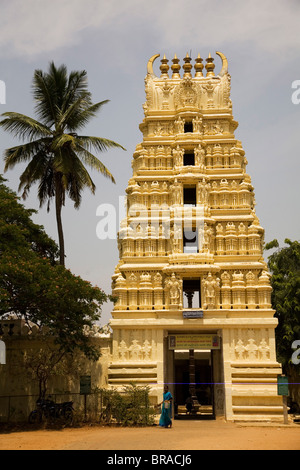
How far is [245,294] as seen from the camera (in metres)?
26.2

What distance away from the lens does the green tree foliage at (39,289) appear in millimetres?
20406

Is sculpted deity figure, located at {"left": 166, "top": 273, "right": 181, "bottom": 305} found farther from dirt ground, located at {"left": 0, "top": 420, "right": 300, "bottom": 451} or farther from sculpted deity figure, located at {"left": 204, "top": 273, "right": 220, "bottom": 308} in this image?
dirt ground, located at {"left": 0, "top": 420, "right": 300, "bottom": 451}

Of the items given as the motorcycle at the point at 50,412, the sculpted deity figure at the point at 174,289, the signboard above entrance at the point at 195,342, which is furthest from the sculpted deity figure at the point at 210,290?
the motorcycle at the point at 50,412

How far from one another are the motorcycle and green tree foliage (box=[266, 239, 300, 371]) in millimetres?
13838

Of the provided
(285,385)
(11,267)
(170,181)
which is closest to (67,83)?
(170,181)

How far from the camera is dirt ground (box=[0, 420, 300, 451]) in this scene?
51.4 ft

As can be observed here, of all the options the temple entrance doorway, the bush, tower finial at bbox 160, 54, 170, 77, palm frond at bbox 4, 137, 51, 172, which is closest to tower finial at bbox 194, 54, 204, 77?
tower finial at bbox 160, 54, 170, 77

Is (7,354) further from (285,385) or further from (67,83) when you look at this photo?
(67,83)

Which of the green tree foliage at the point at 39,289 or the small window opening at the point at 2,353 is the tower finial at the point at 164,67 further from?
the small window opening at the point at 2,353

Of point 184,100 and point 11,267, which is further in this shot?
point 184,100

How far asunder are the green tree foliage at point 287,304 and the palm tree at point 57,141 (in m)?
12.2

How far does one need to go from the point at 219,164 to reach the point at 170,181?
2.76 meters

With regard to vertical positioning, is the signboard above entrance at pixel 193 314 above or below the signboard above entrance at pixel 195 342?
above
